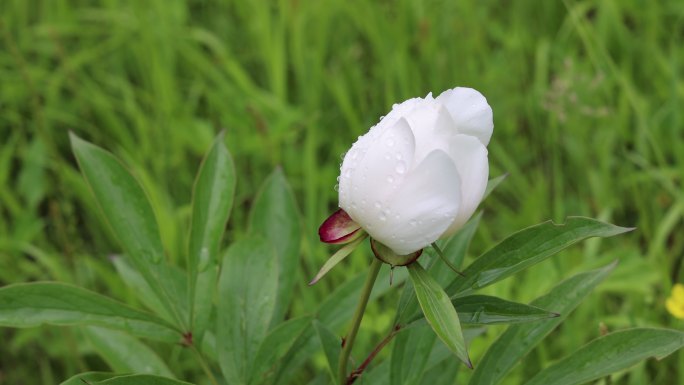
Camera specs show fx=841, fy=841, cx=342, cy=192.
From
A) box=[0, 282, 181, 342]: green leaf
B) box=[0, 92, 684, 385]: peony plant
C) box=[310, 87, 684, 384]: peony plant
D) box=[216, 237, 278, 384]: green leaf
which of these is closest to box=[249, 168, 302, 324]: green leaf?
box=[0, 92, 684, 385]: peony plant

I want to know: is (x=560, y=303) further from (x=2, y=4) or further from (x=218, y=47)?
(x=2, y=4)

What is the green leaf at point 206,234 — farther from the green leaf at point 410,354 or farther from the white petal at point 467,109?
the white petal at point 467,109

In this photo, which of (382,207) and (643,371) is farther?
(643,371)

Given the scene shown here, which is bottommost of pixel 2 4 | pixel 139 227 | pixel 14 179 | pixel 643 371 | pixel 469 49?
pixel 643 371

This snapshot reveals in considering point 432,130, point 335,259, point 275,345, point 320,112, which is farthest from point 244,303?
point 320,112

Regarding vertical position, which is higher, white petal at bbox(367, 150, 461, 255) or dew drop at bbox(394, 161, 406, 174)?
dew drop at bbox(394, 161, 406, 174)

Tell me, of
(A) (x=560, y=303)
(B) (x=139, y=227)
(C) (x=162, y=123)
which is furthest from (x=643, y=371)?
(C) (x=162, y=123)

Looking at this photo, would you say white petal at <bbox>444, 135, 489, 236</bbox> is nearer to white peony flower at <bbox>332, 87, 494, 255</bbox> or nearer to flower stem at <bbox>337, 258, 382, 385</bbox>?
white peony flower at <bbox>332, 87, 494, 255</bbox>
